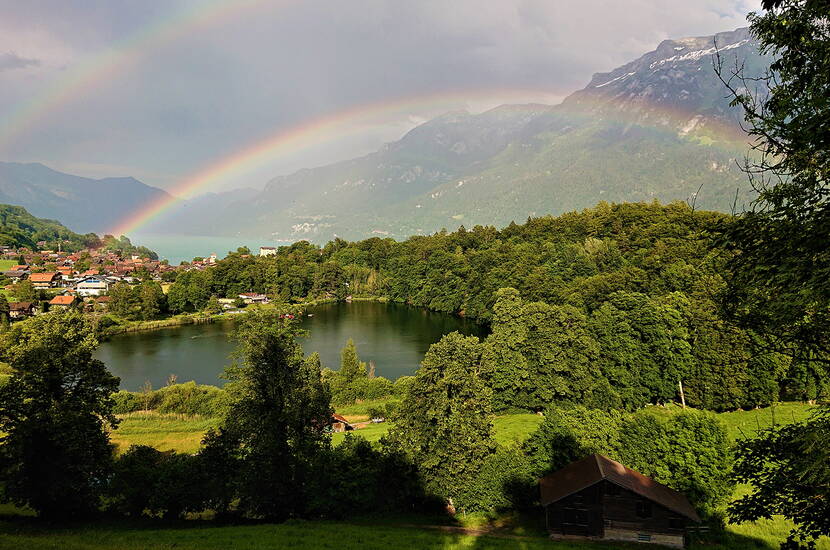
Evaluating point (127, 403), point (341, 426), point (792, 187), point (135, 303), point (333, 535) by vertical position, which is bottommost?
point (341, 426)

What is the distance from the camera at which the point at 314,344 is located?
56719 millimetres

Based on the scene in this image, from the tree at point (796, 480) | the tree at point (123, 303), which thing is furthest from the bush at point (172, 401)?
the tree at point (123, 303)

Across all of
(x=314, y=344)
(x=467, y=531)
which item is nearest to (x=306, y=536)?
(x=467, y=531)

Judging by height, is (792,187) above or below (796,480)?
above

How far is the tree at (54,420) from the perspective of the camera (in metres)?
13.4

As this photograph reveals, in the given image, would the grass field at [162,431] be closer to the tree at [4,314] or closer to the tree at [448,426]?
the tree at [448,426]

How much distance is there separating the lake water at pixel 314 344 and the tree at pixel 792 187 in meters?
34.2

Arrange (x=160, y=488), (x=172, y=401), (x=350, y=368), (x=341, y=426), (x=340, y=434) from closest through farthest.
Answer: (x=160, y=488) → (x=340, y=434) → (x=341, y=426) → (x=172, y=401) → (x=350, y=368)

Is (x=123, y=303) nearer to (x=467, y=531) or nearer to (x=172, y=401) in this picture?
(x=172, y=401)

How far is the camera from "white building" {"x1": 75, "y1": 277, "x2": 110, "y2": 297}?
8794cm

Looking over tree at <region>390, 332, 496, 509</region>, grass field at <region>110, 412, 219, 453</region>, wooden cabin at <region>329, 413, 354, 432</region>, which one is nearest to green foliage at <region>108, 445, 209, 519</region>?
tree at <region>390, 332, 496, 509</region>

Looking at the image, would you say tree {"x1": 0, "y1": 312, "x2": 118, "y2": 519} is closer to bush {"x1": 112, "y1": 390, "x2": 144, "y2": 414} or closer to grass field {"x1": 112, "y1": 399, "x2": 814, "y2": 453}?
grass field {"x1": 112, "y1": 399, "x2": 814, "y2": 453}

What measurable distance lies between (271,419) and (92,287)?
320 ft

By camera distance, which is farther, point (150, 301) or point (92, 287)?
point (92, 287)
